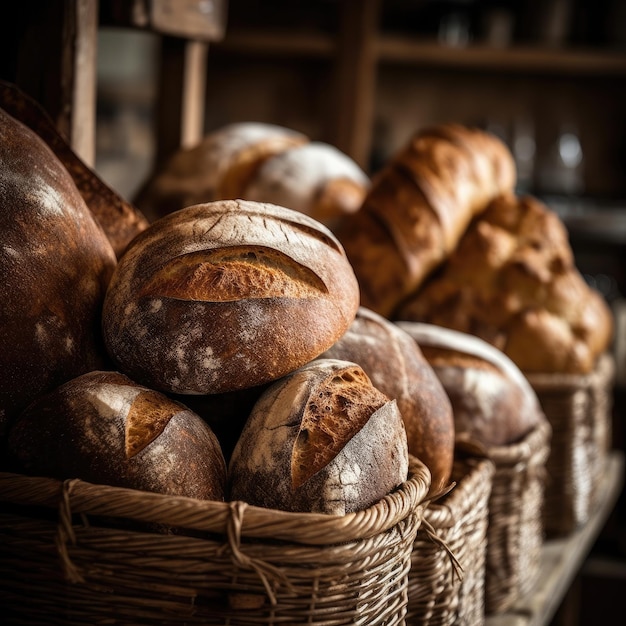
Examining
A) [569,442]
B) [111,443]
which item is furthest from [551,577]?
[111,443]

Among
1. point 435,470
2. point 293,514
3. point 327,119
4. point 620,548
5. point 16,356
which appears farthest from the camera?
point 327,119

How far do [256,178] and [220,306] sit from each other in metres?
0.84

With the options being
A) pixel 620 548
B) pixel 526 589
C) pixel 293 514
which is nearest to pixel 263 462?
pixel 293 514

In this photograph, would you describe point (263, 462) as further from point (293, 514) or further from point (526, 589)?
point (526, 589)

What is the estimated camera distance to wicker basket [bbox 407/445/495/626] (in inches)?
35.5

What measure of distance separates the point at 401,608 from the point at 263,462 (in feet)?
0.71

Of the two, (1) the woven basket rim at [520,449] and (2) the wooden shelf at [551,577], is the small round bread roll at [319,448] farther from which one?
(2) the wooden shelf at [551,577]

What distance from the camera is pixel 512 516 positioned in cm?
119

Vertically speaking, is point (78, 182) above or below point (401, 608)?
above

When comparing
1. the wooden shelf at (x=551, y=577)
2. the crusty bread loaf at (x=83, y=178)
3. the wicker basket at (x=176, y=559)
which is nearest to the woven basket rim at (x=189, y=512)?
the wicker basket at (x=176, y=559)

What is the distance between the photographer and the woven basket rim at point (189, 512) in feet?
2.26

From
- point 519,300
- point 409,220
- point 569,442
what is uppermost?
point 409,220

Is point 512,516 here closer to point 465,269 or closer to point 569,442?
point 569,442

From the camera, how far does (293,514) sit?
696 millimetres
